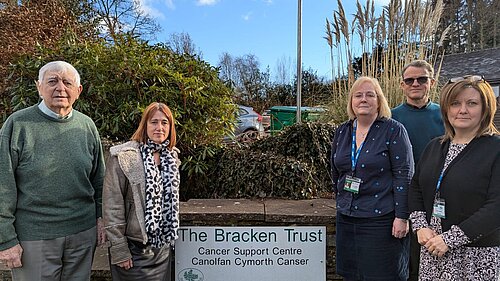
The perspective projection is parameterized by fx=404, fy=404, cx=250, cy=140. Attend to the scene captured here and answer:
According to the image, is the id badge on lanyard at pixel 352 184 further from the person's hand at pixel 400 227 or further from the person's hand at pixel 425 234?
the person's hand at pixel 425 234

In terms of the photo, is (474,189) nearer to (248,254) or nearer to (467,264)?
(467,264)

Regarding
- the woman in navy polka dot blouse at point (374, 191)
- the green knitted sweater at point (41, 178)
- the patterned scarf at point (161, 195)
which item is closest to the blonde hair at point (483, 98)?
the woman in navy polka dot blouse at point (374, 191)

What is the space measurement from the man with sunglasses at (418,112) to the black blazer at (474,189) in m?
0.67

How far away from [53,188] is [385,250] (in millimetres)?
1711

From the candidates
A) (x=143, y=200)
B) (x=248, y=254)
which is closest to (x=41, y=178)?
(x=143, y=200)

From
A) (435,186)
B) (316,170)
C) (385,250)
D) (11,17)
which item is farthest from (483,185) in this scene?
(11,17)

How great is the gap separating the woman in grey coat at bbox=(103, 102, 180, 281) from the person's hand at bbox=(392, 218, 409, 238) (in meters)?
1.14

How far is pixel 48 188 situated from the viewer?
1965 mm

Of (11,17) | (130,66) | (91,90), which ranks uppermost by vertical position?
(11,17)

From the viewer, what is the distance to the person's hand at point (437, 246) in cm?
173

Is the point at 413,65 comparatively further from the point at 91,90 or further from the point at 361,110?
the point at 91,90

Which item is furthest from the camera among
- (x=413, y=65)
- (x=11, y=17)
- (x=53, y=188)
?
(x=11, y=17)

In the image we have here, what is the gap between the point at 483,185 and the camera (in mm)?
1671

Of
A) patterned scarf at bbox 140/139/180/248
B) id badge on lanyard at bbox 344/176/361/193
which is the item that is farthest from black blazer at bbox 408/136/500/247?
patterned scarf at bbox 140/139/180/248
